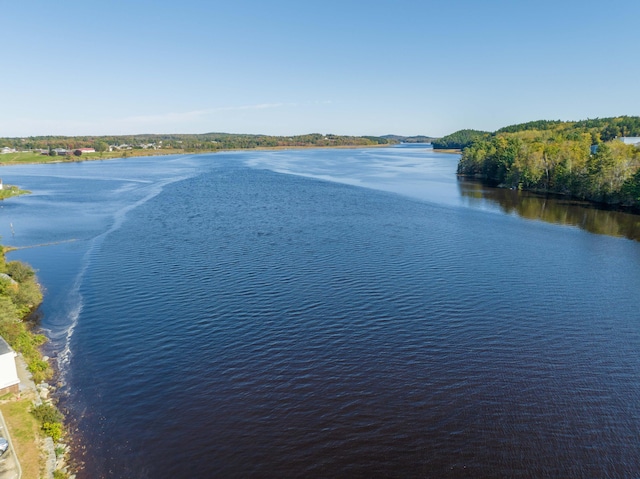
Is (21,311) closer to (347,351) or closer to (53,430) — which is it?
(53,430)

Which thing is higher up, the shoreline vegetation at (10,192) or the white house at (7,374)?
the shoreline vegetation at (10,192)

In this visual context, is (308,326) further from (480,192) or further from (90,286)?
(480,192)

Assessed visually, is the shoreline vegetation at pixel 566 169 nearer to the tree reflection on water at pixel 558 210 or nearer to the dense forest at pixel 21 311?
the tree reflection on water at pixel 558 210

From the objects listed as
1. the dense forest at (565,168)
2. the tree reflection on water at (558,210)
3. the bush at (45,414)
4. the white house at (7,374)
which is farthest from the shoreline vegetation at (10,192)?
the dense forest at (565,168)

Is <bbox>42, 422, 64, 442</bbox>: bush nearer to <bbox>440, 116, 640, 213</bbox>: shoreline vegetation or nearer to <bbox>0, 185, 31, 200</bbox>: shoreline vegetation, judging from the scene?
<bbox>440, 116, 640, 213</bbox>: shoreline vegetation

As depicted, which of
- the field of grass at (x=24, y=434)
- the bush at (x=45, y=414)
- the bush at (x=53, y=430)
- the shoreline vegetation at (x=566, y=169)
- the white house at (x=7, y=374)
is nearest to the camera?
the field of grass at (x=24, y=434)

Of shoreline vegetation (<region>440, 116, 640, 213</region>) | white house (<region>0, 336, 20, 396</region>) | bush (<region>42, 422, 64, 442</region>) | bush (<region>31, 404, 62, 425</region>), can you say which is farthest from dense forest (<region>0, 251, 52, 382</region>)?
shoreline vegetation (<region>440, 116, 640, 213</region>)
